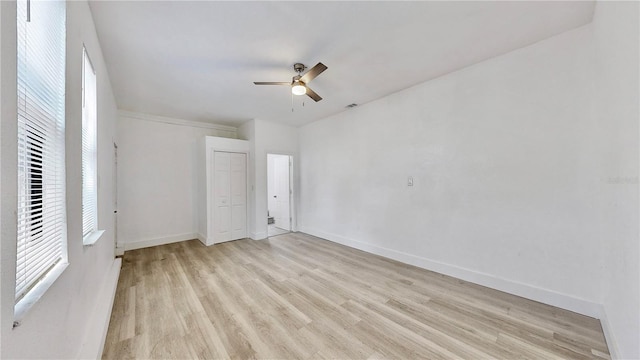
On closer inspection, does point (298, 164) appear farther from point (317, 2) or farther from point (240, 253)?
point (317, 2)

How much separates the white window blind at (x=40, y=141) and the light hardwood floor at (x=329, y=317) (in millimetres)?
1250

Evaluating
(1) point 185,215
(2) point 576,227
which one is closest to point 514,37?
(2) point 576,227

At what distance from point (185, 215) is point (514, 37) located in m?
6.00

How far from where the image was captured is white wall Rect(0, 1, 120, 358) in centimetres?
70

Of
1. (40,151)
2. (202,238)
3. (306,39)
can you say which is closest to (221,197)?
(202,238)

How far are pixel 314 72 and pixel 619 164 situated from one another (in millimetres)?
2509

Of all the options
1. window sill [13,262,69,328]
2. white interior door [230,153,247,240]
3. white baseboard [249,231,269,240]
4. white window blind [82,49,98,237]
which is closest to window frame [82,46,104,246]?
white window blind [82,49,98,237]

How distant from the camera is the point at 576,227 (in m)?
2.18

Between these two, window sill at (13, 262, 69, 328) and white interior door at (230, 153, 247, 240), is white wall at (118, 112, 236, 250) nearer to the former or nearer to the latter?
white interior door at (230, 153, 247, 240)

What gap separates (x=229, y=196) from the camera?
4.88 meters

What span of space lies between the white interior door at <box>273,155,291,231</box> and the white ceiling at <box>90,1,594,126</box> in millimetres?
2650

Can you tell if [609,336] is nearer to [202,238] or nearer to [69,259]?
[69,259]

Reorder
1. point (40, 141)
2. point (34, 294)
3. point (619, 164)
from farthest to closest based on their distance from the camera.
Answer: point (619, 164) < point (40, 141) < point (34, 294)

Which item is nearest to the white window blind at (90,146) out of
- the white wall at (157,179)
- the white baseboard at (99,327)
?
the white baseboard at (99,327)
